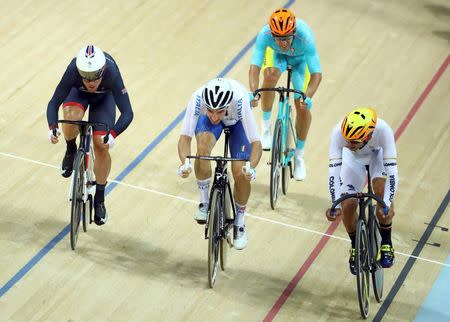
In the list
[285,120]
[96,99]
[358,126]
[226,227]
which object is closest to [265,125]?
[285,120]

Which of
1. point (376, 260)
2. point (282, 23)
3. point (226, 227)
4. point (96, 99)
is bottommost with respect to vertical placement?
point (226, 227)

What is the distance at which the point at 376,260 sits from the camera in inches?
298

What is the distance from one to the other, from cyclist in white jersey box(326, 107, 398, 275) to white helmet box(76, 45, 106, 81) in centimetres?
166

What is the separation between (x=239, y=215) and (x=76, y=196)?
116cm

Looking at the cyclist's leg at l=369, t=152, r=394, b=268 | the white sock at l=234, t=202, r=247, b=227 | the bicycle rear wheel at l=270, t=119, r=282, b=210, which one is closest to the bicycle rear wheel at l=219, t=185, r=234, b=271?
the white sock at l=234, t=202, r=247, b=227

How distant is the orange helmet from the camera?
8281mm

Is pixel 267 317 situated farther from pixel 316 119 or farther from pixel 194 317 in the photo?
pixel 316 119

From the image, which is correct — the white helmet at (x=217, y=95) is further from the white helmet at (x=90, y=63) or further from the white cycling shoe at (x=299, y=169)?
the white cycling shoe at (x=299, y=169)

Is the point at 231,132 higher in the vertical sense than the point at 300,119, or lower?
higher

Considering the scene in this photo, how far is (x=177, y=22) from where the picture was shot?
37.3 ft

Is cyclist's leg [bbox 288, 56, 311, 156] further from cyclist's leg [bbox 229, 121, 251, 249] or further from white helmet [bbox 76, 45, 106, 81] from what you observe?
white helmet [bbox 76, 45, 106, 81]

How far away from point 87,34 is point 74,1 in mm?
731

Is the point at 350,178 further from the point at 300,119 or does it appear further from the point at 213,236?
the point at 300,119

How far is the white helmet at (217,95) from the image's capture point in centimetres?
726
